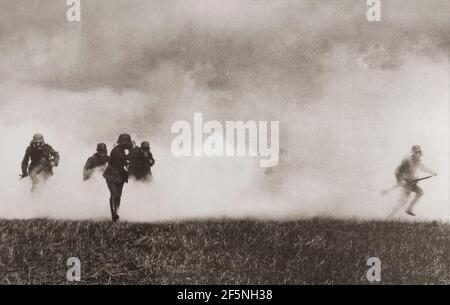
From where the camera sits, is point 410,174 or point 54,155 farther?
point 410,174

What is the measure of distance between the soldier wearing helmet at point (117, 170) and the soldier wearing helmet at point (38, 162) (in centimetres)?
91

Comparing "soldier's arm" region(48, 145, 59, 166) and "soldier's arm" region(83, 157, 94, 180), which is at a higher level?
"soldier's arm" region(48, 145, 59, 166)

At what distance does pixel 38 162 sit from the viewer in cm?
766

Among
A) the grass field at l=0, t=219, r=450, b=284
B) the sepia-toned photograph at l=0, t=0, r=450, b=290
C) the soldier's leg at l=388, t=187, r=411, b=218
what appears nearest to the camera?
the grass field at l=0, t=219, r=450, b=284

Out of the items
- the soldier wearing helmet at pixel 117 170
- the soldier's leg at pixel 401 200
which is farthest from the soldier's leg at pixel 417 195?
the soldier wearing helmet at pixel 117 170

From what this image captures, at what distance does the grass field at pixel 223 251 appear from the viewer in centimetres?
729

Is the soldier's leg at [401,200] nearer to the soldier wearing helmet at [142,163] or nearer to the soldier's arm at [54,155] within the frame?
the soldier wearing helmet at [142,163]

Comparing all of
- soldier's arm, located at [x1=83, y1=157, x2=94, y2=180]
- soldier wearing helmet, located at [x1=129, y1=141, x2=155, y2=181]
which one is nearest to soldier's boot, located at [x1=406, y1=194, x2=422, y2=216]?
soldier wearing helmet, located at [x1=129, y1=141, x2=155, y2=181]

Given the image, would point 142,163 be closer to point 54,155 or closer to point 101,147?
Answer: point 101,147

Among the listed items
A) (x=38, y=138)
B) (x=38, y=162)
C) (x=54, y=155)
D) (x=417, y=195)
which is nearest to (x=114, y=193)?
(x=54, y=155)

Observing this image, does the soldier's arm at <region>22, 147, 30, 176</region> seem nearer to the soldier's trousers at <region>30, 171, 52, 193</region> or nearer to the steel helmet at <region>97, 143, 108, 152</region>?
the soldier's trousers at <region>30, 171, 52, 193</region>

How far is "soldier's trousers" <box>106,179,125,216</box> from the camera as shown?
7.61 m

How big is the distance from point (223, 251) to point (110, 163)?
2.39m

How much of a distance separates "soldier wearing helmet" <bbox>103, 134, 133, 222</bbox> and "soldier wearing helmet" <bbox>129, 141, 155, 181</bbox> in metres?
0.11
